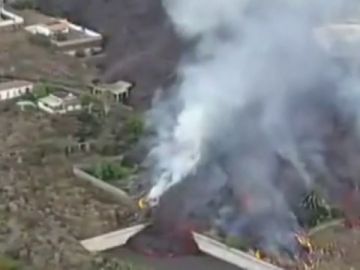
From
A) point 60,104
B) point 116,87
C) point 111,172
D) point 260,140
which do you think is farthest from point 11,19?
point 260,140

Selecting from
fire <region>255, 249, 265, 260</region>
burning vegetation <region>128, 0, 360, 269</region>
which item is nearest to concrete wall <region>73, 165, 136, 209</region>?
burning vegetation <region>128, 0, 360, 269</region>

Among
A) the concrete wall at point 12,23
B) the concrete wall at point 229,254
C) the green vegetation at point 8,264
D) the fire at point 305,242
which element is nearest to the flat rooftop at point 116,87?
the concrete wall at point 12,23

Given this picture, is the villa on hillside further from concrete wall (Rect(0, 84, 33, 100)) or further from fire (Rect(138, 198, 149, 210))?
fire (Rect(138, 198, 149, 210))

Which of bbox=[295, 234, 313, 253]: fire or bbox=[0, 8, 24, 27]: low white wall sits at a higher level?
bbox=[295, 234, 313, 253]: fire

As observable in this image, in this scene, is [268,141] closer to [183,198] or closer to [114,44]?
[183,198]

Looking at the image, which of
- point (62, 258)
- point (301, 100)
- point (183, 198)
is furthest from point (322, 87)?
point (62, 258)
